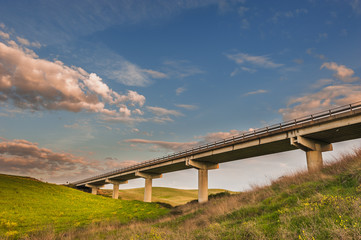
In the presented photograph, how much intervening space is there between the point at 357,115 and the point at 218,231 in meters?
22.8

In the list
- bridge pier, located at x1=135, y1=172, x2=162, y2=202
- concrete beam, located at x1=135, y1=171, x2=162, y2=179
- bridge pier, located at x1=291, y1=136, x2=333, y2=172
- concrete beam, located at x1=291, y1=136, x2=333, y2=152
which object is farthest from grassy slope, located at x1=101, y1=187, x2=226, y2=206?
concrete beam, located at x1=291, y1=136, x2=333, y2=152

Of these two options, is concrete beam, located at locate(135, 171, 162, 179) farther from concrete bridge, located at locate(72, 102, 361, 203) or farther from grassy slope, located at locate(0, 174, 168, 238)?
grassy slope, located at locate(0, 174, 168, 238)

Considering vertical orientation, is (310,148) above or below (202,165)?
above

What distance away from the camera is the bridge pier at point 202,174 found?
42.1 meters

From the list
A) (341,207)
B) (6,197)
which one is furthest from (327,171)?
(6,197)

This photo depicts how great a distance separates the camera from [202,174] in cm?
4366

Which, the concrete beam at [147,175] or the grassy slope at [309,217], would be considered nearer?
the grassy slope at [309,217]

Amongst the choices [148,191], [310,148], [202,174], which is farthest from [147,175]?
[310,148]

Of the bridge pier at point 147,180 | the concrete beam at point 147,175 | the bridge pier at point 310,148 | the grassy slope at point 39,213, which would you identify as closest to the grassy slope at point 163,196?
the bridge pier at point 147,180

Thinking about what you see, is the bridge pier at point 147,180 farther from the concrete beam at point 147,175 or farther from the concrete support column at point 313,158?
the concrete support column at point 313,158

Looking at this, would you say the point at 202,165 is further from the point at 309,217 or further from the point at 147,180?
the point at 309,217

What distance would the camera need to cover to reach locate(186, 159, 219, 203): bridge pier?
138ft

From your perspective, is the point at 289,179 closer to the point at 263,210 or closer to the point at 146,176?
the point at 263,210

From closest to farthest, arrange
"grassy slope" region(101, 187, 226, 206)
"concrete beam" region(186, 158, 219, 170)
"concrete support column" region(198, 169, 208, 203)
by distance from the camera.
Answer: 1. "concrete support column" region(198, 169, 208, 203)
2. "concrete beam" region(186, 158, 219, 170)
3. "grassy slope" region(101, 187, 226, 206)
